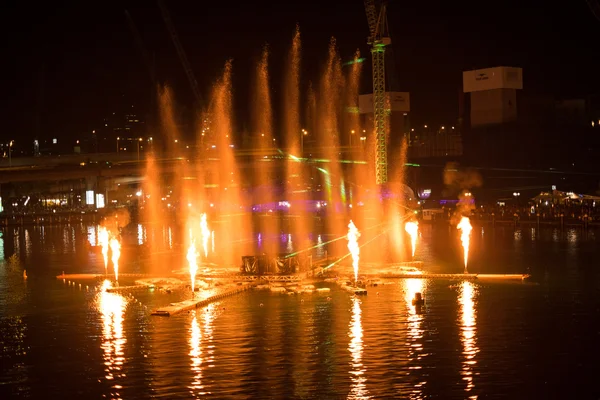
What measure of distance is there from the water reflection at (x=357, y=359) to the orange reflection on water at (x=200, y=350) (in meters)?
3.86

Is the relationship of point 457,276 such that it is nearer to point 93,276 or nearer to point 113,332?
point 113,332

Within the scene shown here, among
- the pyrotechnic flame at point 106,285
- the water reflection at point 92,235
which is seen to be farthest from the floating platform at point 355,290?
the water reflection at point 92,235

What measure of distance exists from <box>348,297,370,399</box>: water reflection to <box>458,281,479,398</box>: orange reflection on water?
8.82 feet

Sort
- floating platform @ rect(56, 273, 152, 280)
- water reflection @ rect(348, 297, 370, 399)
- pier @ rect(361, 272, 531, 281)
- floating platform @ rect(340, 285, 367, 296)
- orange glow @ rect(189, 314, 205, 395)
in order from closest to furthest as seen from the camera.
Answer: water reflection @ rect(348, 297, 370, 399) < orange glow @ rect(189, 314, 205, 395) < floating platform @ rect(340, 285, 367, 296) < pier @ rect(361, 272, 531, 281) < floating platform @ rect(56, 273, 152, 280)

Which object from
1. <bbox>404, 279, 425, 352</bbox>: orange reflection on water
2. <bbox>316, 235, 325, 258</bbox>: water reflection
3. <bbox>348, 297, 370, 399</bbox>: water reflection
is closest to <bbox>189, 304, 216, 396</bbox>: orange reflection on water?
<bbox>348, 297, 370, 399</bbox>: water reflection

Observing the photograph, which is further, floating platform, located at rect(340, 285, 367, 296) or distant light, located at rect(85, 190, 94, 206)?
distant light, located at rect(85, 190, 94, 206)

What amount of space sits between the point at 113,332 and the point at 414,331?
10.4m

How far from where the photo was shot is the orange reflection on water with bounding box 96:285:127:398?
24906 mm

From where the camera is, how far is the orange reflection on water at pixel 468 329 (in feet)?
77.1

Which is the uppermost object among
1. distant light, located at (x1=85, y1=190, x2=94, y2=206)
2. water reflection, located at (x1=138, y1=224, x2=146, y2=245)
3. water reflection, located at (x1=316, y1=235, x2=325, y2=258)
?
distant light, located at (x1=85, y1=190, x2=94, y2=206)

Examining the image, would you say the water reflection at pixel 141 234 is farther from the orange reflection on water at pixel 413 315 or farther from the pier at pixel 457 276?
the orange reflection on water at pixel 413 315

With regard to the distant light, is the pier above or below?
below

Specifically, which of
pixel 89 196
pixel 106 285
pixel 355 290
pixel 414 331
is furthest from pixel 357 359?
pixel 89 196

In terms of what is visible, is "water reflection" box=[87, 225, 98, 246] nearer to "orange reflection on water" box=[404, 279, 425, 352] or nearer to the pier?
the pier
